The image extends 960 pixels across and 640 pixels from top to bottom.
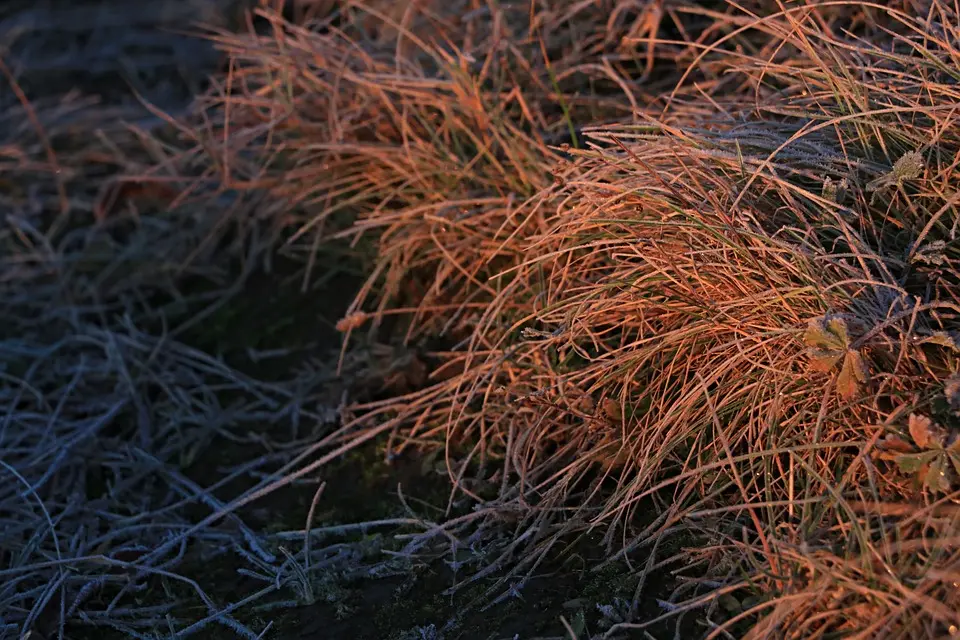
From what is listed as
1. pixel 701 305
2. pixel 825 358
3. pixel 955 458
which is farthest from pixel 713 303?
pixel 955 458

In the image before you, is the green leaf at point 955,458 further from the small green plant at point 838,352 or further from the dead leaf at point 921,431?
the small green plant at point 838,352

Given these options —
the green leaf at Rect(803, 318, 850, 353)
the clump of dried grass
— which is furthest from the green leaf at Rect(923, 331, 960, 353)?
the green leaf at Rect(803, 318, 850, 353)

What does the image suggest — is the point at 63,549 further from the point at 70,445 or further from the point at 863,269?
the point at 863,269

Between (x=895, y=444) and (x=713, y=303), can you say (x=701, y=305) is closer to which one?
(x=713, y=303)

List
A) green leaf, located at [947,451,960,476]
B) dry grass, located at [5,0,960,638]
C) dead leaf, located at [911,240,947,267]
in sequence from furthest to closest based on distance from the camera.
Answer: dead leaf, located at [911,240,947,267] < dry grass, located at [5,0,960,638] < green leaf, located at [947,451,960,476]

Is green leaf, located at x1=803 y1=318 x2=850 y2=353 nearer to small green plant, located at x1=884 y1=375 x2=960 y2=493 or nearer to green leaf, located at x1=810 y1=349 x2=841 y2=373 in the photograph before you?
green leaf, located at x1=810 y1=349 x2=841 y2=373

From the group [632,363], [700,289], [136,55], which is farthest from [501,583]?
[136,55]

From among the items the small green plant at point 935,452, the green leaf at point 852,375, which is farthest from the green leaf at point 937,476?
the green leaf at point 852,375
